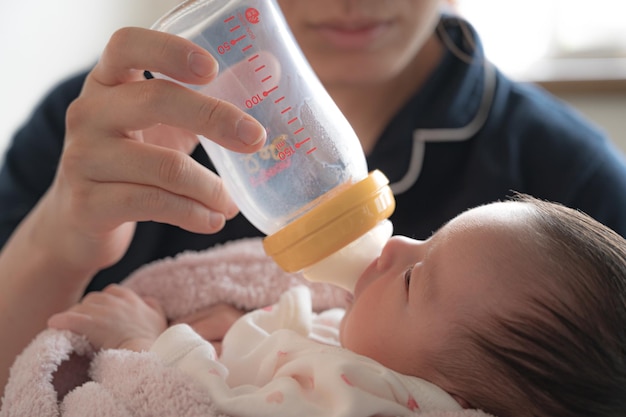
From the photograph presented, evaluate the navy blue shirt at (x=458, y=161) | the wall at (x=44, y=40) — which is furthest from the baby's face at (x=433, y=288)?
the wall at (x=44, y=40)

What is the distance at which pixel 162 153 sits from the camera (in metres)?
0.89

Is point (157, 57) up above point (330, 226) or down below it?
above

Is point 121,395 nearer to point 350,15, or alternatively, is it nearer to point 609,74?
point 350,15

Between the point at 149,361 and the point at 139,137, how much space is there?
31 cm

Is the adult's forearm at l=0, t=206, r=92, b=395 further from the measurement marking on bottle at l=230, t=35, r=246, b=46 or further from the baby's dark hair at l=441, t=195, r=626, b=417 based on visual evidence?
the baby's dark hair at l=441, t=195, r=626, b=417

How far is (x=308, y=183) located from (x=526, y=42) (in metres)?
2.05

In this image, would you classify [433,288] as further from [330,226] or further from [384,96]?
[384,96]

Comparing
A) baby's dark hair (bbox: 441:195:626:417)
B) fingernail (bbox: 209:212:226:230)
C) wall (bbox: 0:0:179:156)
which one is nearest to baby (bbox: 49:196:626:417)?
baby's dark hair (bbox: 441:195:626:417)

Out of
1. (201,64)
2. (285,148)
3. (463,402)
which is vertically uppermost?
(201,64)

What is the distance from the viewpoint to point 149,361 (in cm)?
85

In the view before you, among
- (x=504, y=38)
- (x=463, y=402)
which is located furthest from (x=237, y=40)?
(x=504, y=38)

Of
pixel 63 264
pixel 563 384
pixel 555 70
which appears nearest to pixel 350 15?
pixel 63 264

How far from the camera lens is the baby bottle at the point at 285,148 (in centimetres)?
82

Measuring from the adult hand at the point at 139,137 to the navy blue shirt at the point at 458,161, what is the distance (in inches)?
19.4
